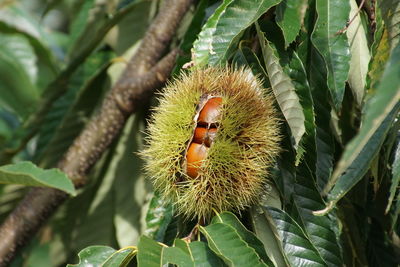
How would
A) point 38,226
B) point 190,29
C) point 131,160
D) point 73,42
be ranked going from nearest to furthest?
point 190,29 → point 38,226 → point 131,160 → point 73,42

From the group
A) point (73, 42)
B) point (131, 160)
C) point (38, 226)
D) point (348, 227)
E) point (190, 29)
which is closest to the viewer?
point (348, 227)

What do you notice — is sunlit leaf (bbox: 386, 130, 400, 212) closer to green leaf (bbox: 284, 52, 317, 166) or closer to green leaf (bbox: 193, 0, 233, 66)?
green leaf (bbox: 284, 52, 317, 166)

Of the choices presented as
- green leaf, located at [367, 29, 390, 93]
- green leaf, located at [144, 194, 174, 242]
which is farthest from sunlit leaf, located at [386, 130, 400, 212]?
green leaf, located at [144, 194, 174, 242]

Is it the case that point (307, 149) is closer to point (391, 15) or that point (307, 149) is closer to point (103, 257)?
point (391, 15)

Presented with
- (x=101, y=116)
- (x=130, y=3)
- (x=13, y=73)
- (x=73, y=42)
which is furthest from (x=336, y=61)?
(x=13, y=73)

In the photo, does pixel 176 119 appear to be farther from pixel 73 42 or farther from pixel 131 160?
pixel 73 42

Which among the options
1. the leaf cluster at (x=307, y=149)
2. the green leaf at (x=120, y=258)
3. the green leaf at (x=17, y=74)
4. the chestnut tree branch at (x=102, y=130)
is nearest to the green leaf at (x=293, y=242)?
the leaf cluster at (x=307, y=149)
